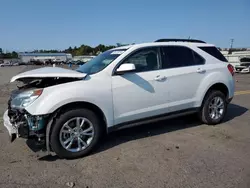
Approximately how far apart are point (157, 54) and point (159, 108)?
106cm

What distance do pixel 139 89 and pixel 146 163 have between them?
52.9 inches

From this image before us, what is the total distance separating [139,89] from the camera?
14.8 feet

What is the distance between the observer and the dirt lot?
3.26m

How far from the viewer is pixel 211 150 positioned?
4.25m

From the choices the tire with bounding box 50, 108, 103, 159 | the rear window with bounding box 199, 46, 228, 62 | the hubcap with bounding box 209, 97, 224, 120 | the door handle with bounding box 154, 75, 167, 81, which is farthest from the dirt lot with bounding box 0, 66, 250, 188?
the rear window with bounding box 199, 46, 228, 62

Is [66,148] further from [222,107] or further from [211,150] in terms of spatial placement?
[222,107]

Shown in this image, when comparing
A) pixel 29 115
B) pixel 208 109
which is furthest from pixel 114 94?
pixel 208 109

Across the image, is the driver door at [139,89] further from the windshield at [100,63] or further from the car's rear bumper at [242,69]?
the car's rear bumper at [242,69]

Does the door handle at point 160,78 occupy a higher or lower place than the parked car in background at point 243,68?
higher

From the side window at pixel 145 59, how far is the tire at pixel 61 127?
121 cm

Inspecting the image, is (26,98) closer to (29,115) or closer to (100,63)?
(29,115)

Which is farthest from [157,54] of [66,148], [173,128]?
[66,148]

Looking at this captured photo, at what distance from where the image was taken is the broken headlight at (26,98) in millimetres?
3711

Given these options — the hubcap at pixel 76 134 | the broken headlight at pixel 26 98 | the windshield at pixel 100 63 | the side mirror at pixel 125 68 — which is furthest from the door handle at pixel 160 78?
the broken headlight at pixel 26 98
